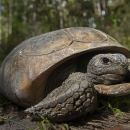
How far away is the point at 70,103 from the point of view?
1.88 meters

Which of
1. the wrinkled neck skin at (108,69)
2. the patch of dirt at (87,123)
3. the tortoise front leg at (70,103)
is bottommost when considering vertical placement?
the patch of dirt at (87,123)

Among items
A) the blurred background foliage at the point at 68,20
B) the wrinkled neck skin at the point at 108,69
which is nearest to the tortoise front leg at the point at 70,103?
the wrinkled neck skin at the point at 108,69

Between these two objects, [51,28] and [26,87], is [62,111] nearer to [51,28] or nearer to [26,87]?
[26,87]

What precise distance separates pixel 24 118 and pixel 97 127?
2.65 ft

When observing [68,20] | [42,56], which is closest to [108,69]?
[42,56]

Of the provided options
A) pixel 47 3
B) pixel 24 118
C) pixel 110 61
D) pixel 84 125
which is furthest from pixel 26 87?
pixel 47 3

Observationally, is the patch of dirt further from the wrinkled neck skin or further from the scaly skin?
the wrinkled neck skin

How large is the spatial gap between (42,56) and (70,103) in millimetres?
617

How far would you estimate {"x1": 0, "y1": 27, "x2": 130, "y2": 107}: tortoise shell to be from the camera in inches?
85.4

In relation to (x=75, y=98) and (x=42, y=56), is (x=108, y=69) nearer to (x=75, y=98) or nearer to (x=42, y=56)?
(x=75, y=98)

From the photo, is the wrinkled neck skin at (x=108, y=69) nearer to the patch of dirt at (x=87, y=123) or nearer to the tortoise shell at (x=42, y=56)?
the tortoise shell at (x=42, y=56)

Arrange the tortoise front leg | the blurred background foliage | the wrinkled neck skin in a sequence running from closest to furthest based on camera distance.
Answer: the tortoise front leg < the wrinkled neck skin < the blurred background foliage

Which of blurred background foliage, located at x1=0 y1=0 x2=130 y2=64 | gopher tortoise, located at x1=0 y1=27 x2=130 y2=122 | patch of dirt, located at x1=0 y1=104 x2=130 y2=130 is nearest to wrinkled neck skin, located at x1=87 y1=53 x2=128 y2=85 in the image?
gopher tortoise, located at x1=0 y1=27 x2=130 y2=122

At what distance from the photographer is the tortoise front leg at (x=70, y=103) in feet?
6.19
